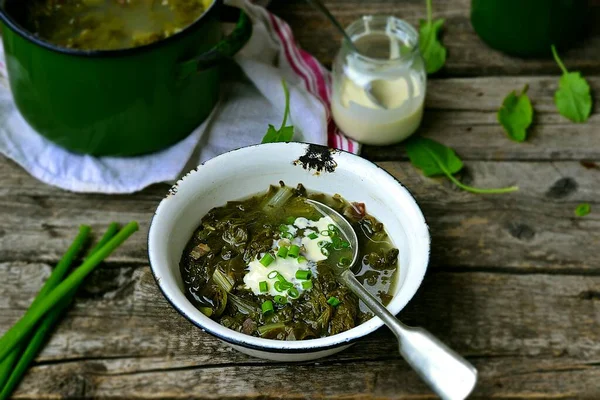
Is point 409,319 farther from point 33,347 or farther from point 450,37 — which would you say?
point 450,37

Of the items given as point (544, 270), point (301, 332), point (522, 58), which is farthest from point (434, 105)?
point (301, 332)

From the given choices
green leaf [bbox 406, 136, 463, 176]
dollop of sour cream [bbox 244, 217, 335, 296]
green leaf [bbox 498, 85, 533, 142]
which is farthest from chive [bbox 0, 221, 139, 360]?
green leaf [bbox 498, 85, 533, 142]

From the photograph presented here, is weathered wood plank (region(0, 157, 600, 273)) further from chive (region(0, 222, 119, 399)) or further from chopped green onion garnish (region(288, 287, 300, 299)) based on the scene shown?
chopped green onion garnish (region(288, 287, 300, 299))

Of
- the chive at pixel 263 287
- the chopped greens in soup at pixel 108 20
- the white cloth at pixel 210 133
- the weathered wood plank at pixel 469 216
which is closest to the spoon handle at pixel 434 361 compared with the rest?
the chive at pixel 263 287

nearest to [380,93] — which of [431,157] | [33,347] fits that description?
[431,157]

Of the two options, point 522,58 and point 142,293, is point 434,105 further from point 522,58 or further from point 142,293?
point 142,293

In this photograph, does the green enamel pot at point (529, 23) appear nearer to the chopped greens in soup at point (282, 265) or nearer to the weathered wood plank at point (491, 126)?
the weathered wood plank at point (491, 126)
